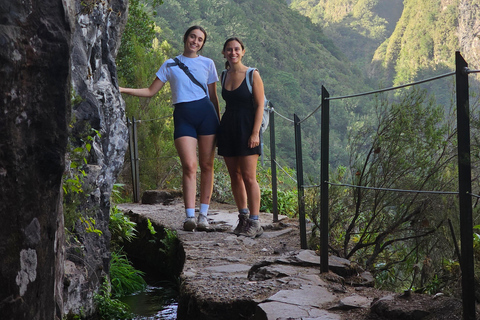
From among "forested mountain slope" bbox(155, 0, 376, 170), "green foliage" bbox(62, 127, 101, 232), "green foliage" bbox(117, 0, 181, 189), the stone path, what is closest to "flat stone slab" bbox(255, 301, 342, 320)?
the stone path

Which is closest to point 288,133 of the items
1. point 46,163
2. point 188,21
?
point 188,21

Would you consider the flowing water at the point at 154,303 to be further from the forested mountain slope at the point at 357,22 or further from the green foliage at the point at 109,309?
the forested mountain slope at the point at 357,22

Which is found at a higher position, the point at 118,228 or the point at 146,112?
the point at 146,112

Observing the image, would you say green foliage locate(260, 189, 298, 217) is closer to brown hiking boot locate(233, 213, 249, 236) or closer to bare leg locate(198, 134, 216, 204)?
brown hiking boot locate(233, 213, 249, 236)

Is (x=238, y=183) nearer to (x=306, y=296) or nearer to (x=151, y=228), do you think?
(x=151, y=228)

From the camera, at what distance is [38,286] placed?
1.88m

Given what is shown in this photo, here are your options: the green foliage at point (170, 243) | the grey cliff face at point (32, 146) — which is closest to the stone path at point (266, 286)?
the green foliage at point (170, 243)

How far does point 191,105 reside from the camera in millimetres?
4758

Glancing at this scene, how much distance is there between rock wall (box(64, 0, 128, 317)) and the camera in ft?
11.4

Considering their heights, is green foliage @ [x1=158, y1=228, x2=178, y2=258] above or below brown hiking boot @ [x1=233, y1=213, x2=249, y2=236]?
below

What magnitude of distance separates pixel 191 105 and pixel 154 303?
5.28 ft

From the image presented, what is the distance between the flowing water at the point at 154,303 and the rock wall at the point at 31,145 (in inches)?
77.9

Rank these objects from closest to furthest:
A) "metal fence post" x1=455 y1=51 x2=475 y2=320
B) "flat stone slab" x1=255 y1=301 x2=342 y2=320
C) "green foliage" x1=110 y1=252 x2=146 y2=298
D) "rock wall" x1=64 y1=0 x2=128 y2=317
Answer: "metal fence post" x1=455 y1=51 x2=475 y2=320, "flat stone slab" x1=255 y1=301 x2=342 y2=320, "rock wall" x1=64 y1=0 x2=128 y2=317, "green foliage" x1=110 y1=252 x2=146 y2=298

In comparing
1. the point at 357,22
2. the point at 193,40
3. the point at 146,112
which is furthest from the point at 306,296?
the point at 357,22
